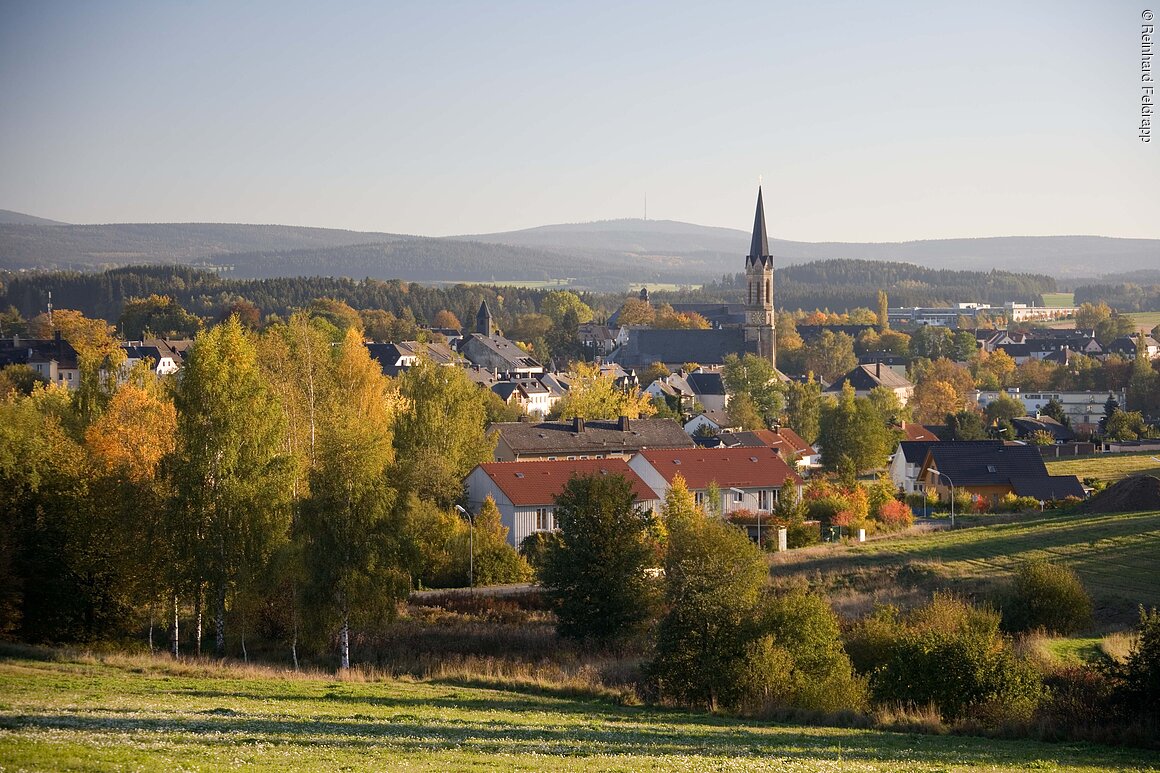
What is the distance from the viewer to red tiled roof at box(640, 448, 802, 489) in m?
49.8

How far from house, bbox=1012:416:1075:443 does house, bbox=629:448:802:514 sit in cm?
3488

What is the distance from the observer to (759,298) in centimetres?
12288

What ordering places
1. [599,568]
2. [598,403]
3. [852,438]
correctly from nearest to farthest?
[599,568], [852,438], [598,403]

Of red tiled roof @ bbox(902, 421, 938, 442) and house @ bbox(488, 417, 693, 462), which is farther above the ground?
house @ bbox(488, 417, 693, 462)

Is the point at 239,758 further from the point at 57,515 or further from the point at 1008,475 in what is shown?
the point at 1008,475

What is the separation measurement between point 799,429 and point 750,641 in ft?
176

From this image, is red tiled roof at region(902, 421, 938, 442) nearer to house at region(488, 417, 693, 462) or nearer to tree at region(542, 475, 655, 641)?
house at region(488, 417, 693, 462)

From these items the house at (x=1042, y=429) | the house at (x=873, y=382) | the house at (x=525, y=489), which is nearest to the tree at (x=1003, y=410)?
the house at (x=1042, y=429)

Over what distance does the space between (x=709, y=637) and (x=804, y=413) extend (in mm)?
53925

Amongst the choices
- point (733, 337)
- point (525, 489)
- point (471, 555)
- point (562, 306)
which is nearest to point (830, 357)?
point (733, 337)

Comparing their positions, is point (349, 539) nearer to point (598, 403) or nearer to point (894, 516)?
point (894, 516)

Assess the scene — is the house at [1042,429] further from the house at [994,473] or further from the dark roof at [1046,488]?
the dark roof at [1046,488]

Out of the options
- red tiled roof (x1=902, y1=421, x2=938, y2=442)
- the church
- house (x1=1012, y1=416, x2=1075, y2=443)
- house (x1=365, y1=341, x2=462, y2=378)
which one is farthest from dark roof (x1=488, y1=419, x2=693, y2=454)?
the church

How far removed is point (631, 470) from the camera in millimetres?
48812
